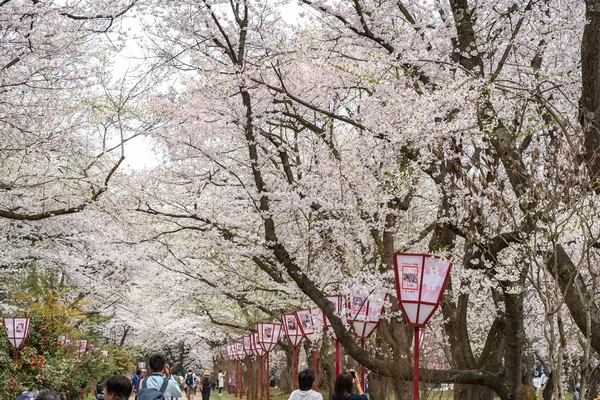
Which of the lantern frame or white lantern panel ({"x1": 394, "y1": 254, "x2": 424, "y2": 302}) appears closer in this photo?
white lantern panel ({"x1": 394, "y1": 254, "x2": 424, "y2": 302})

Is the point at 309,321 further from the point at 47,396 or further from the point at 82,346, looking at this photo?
the point at 82,346

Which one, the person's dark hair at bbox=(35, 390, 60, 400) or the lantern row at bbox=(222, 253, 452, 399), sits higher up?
the lantern row at bbox=(222, 253, 452, 399)

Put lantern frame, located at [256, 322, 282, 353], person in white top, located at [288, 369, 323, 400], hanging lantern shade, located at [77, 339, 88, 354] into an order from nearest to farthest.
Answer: person in white top, located at [288, 369, 323, 400], lantern frame, located at [256, 322, 282, 353], hanging lantern shade, located at [77, 339, 88, 354]

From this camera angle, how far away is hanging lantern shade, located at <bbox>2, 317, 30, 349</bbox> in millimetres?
15820

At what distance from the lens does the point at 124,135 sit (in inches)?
566

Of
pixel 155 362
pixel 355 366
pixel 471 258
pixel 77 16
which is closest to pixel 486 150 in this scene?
pixel 471 258

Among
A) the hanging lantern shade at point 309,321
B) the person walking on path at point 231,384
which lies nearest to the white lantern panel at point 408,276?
the hanging lantern shade at point 309,321

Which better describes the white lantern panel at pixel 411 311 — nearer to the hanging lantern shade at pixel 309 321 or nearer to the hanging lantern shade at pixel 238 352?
the hanging lantern shade at pixel 309 321

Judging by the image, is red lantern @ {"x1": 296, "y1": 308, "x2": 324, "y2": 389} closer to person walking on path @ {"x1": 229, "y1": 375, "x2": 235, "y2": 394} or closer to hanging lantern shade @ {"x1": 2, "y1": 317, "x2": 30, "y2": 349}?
hanging lantern shade @ {"x1": 2, "y1": 317, "x2": 30, "y2": 349}

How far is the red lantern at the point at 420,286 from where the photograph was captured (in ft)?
27.1

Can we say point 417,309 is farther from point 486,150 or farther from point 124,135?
point 124,135

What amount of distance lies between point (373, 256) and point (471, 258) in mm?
4772

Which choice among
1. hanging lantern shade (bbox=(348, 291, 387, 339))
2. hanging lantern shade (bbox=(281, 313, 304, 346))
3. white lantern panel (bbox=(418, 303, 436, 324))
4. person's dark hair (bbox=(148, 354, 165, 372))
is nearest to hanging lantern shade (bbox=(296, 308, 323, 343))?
hanging lantern shade (bbox=(281, 313, 304, 346))

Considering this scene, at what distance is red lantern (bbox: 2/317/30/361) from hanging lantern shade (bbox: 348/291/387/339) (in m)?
7.38
